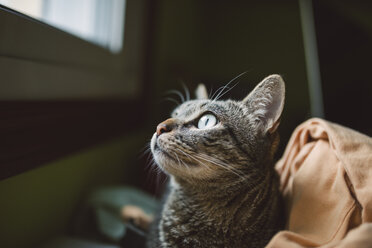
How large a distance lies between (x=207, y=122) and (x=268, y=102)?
16cm

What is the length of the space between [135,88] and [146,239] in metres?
0.87

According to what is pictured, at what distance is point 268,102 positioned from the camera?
2.21ft

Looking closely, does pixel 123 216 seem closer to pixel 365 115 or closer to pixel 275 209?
pixel 275 209

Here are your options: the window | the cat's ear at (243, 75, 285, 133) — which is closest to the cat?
the cat's ear at (243, 75, 285, 133)

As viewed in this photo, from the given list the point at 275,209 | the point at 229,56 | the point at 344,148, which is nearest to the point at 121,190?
the point at 275,209

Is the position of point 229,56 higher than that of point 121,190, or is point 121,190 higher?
point 229,56

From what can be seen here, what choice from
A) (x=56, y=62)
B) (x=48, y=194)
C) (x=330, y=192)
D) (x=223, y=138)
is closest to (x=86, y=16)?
→ (x=56, y=62)

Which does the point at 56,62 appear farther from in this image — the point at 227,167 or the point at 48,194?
the point at 227,167

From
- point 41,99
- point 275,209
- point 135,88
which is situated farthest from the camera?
point 135,88

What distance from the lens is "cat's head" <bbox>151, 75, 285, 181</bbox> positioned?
64 cm

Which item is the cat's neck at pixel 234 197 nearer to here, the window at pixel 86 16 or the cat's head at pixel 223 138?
the cat's head at pixel 223 138

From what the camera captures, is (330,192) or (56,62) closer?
(330,192)

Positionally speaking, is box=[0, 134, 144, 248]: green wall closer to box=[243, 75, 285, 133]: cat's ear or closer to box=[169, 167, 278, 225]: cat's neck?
box=[169, 167, 278, 225]: cat's neck

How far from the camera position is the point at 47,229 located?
2.97 ft
